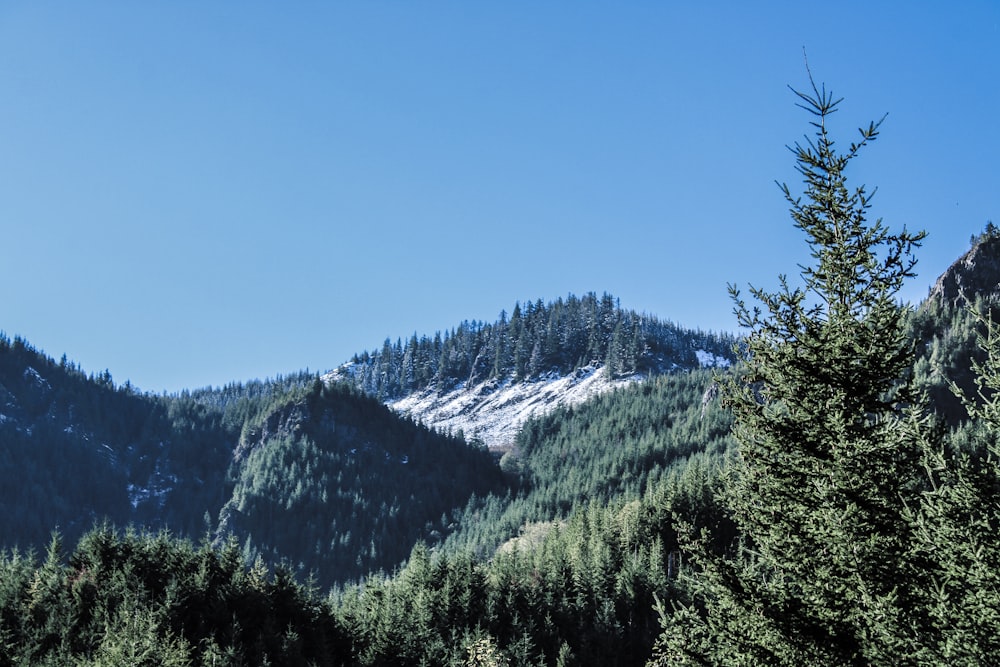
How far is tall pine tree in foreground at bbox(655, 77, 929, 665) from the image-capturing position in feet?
44.1

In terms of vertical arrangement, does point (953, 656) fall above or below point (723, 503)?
below

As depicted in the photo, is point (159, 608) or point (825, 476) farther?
point (159, 608)

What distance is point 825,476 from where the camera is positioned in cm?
1445

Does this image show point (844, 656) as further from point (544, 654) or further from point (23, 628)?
point (544, 654)

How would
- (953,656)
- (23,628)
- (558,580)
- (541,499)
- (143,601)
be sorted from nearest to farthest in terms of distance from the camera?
(953,656) < (23,628) < (143,601) < (558,580) < (541,499)

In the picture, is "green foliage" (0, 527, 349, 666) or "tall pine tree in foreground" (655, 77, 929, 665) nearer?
"tall pine tree in foreground" (655, 77, 929, 665)

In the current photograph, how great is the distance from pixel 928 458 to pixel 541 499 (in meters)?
188

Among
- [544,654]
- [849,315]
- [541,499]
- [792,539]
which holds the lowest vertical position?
[544,654]

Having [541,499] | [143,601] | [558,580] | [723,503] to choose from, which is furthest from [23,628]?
[541,499]

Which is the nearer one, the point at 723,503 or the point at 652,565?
the point at 723,503

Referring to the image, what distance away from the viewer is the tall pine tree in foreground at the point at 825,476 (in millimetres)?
13445

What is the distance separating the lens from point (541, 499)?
19738 centimetres

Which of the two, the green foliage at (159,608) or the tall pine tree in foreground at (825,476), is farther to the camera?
the green foliage at (159,608)

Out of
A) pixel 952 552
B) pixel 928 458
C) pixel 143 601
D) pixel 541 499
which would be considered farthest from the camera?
pixel 541 499
